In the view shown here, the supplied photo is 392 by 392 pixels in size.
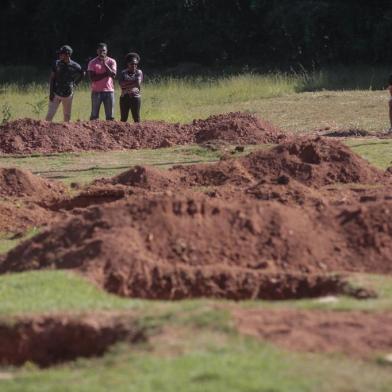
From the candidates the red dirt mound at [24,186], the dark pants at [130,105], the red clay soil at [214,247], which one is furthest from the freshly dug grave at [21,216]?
the dark pants at [130,105]

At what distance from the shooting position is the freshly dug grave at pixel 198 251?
916 cm

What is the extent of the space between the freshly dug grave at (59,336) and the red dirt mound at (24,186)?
6.93 meters

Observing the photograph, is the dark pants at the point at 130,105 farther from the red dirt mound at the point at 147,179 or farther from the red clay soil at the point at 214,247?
the red clay soil at the point at 214,247

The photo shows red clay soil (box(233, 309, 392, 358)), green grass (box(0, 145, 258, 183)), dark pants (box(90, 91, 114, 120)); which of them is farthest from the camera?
dark pants (box(90, 91, 114, 120))

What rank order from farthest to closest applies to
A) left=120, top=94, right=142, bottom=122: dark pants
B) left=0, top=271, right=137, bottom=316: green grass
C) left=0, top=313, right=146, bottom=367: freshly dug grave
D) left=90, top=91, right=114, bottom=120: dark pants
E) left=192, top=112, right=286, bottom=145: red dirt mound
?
1. left=120, top=94, right=142, bottom=122: dark pants
2. left=90, top=91, right=114, bottom=120: dark pants
3. left=192, top=112, right=286, bottom=145: red dirt mound
4. left=0, top=271, right=137, bottom=316: green grass
5. left=0, top=313, right=146, bottom=367: freshly dug grave

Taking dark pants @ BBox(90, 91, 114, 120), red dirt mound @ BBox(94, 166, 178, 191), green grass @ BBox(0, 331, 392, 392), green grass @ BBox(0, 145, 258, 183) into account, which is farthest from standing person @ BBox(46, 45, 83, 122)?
green grass @ BBox(0, 331, 392, 392)

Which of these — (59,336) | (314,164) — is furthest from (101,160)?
(59,336)

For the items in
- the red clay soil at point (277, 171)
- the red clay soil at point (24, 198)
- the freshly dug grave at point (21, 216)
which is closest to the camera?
the freshly dug grave at point (21, 216)

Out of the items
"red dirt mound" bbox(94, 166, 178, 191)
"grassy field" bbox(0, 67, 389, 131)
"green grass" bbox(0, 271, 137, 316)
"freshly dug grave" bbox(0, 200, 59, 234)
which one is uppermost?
"green grass" bbox(0, 271, 137, 316)

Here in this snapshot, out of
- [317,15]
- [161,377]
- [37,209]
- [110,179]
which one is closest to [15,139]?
[110,179]

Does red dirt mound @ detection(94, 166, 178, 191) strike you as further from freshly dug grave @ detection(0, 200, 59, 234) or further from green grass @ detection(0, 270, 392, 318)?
green grass @ detection(0, 270, 392, 318)

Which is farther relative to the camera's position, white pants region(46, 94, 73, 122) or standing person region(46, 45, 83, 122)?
white pants region(46, 94, 73, 122)

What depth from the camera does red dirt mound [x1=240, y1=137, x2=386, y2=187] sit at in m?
15.3

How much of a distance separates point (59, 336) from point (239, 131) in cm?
1320
